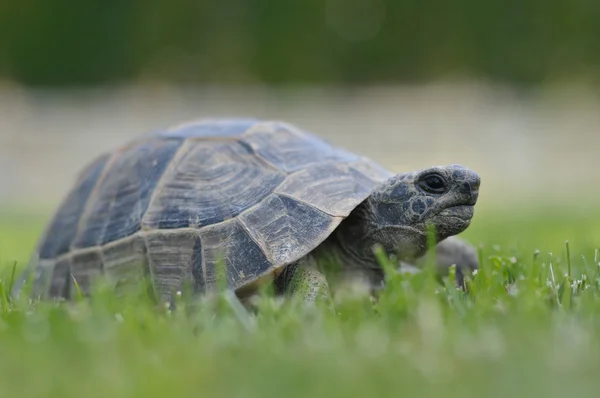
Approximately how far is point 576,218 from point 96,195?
5.04 metres

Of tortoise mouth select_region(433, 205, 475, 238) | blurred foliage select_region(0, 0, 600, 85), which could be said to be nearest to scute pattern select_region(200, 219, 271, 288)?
tortoise mouth select_region(433, 205, 475, 238)

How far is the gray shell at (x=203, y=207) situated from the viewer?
2754mm

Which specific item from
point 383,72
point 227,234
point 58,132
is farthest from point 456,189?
point 58,132

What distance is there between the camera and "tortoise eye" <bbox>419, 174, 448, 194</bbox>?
2.77 m

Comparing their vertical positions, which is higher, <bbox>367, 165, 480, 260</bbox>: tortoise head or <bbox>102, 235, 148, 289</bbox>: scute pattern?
<bbox>367, 165, 480, 260</bbox>: tortoise head

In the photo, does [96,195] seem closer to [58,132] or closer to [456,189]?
[456,189]

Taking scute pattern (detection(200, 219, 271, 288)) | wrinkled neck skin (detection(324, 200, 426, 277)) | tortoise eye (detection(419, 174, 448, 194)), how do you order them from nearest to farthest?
scute pattern (detection(200, 219, 271, 288)), tortoise eye (detection(419, 174, 448, 194)), wrinkled neck skin (detection(324, 200, 426, 277))

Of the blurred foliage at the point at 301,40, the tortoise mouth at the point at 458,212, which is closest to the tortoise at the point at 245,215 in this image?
the tortoise mouth at the point at 458,212

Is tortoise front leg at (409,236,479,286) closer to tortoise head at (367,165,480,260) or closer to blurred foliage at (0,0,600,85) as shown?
tortoise head at (367,165,480,260)

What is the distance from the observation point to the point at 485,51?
1257 cm

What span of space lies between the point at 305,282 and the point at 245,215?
0.38 m

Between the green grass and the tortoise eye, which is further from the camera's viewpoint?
the tortoise eye

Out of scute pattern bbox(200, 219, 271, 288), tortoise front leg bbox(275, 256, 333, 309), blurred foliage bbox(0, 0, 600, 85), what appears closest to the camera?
tortoise front leg bbox(275, 256, 333, 309)

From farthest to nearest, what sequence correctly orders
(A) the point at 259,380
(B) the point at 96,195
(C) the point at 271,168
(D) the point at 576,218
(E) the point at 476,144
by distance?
(E) the point at 476,144, (D) the point at 576,218, (B) the point at 96,195, (C) the point at 271,168, (A) the point at 259,380
